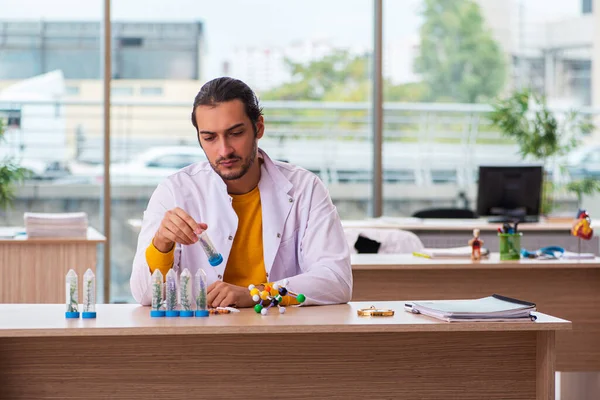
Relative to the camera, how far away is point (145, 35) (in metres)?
7.51

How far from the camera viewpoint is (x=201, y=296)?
8.64 feet

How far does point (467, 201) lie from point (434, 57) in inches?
47.8

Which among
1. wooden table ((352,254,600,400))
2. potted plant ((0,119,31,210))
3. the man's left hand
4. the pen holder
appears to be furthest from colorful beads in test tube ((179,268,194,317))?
potted plant ((0,119,31,210))

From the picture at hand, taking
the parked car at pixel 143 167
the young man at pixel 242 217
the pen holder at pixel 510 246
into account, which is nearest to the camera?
the young man at pixel 242 217

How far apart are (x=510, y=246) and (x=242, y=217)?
2.15 metres

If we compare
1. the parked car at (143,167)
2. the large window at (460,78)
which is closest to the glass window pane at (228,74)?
the parked car at (143,167)

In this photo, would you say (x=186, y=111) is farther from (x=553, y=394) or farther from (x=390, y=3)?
(x=553, y=394)

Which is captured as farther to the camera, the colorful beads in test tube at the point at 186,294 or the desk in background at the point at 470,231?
the desk in background at the point at 470,231

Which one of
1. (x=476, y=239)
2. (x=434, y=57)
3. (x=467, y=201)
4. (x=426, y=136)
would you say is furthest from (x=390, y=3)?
(x=476, y=239)

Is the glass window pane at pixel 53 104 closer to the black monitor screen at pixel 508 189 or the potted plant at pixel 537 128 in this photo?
the black monitor screen at pixel 508 189

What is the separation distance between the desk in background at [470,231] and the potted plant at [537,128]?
1.90 feet

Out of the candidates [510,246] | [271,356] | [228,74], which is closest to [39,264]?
[228,74]

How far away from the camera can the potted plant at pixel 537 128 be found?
24.7 feet

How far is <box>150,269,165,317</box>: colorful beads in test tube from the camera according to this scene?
8.61 ft
